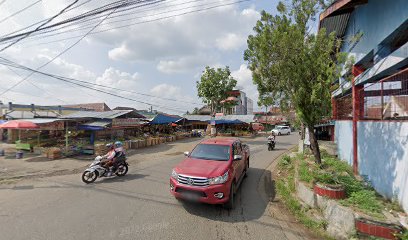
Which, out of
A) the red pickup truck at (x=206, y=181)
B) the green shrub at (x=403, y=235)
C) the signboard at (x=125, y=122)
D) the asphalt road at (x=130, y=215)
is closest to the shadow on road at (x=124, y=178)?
the asphalt road at (x=130, y=215)

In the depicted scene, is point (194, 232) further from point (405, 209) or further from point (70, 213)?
point (405, 209)

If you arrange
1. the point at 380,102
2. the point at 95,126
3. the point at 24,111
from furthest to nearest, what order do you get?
the point at 24,111, the point at 95,126, the point at 380,102

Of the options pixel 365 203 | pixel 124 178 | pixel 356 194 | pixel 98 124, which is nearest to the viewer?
pixel 365 203

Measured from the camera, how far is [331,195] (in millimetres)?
4465

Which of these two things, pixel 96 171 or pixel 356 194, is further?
pixel 96 171

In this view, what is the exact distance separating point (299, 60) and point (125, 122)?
1477 cm

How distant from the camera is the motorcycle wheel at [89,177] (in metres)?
7.71

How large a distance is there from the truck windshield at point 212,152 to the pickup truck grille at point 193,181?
1.23 m

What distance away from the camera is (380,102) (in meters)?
5.34

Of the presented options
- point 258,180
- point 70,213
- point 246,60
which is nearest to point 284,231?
point 258,180

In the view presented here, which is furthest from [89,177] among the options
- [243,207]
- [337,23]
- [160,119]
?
[160,119]

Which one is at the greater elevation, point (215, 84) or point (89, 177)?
point (215, 84)

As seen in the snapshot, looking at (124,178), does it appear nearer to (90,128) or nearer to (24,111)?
(90,128)

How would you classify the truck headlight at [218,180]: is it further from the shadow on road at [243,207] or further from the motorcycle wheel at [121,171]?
the motorcycle wheel at [121,171]
